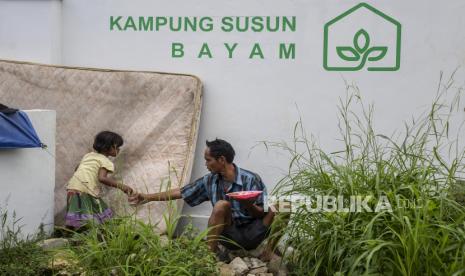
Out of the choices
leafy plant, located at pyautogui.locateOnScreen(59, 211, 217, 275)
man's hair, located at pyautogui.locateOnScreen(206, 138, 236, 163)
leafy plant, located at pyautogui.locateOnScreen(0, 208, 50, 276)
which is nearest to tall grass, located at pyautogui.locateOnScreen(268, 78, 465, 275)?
leafy plant, located at pyautogui.locateOnScreen(59, 211, 217, 275)

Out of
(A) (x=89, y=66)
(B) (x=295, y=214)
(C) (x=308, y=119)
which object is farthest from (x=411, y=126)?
(A) (x=89, y=66)

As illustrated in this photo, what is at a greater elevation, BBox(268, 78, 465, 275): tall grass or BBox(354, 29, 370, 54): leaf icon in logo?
BBox(354, 29, 370, 54): leaf icon in logo

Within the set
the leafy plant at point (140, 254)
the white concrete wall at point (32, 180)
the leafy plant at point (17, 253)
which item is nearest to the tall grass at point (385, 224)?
the leafy plant at point (140, 254)

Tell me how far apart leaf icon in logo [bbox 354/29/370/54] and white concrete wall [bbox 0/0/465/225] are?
9cm

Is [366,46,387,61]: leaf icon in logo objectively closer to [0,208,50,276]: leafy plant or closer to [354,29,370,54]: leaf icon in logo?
[354,29,370,54]: leaf icon in logo

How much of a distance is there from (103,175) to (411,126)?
249cm

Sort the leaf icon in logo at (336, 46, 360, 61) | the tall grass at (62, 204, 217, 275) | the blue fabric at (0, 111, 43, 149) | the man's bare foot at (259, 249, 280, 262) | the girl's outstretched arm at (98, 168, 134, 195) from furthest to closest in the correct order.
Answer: the leaf icon in logo at (336, 46, 360, 61) < the girl's outstretched arm at (98, 168, 134, 195) < the blue fabric at (0, 111, 43, 149) < the man's bare foot at (259, 249, 280, 262) < the tall grass at (62, 204, 217, 275)

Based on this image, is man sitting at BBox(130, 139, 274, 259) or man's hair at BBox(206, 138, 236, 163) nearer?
man sitting at BBox(130, 139, 274, 259)

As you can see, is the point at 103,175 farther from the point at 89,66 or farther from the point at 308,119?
the point at 308,119

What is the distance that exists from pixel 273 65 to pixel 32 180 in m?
2.18

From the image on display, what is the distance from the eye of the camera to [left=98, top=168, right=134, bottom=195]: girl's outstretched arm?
5.52m

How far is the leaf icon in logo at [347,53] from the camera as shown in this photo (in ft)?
19.4

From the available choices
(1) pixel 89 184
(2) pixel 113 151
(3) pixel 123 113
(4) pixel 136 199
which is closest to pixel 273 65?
(3) pixel 123 113

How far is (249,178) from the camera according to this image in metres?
5.29
